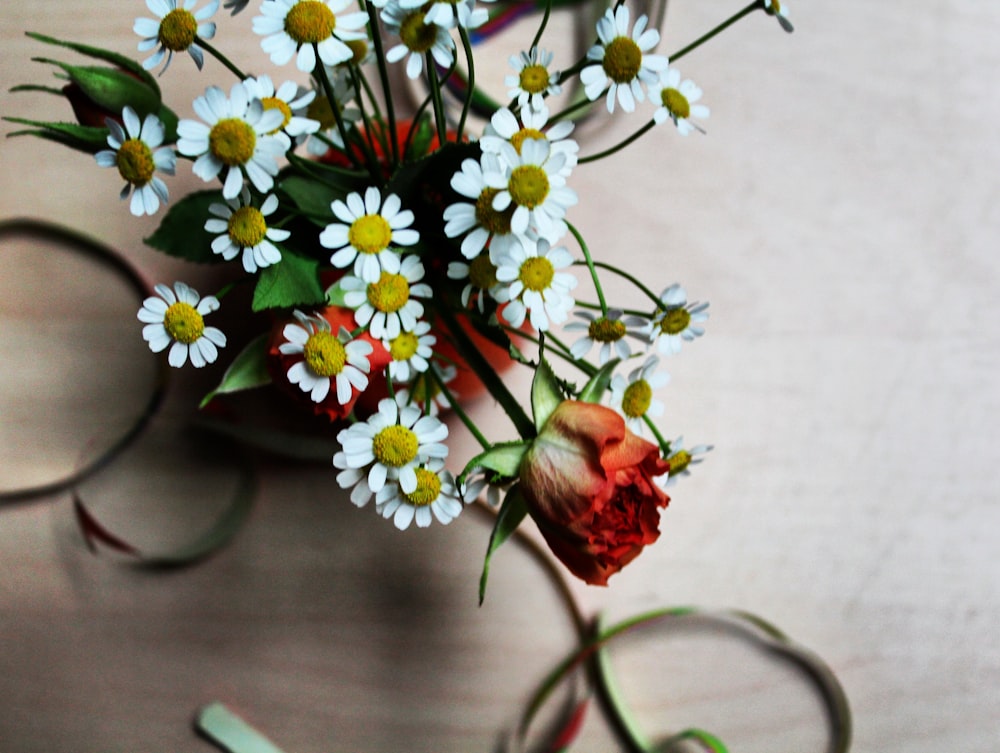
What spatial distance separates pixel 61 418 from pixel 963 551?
0.46m

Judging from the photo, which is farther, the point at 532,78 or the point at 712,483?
the point at 712,483

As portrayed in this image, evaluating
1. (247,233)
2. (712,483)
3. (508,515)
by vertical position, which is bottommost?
(712,483)

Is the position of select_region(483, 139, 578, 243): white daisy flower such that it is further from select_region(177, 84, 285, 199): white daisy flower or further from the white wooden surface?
the white wooden surface

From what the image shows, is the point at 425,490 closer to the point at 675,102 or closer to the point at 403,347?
the point at 403,347

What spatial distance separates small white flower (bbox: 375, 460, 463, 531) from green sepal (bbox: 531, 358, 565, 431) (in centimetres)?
3

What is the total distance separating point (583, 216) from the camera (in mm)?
408

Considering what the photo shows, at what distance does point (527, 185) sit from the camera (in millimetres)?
217

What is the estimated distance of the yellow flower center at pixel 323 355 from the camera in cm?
24

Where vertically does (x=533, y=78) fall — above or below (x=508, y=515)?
above

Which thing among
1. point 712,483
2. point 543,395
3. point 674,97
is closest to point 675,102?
point 674,97

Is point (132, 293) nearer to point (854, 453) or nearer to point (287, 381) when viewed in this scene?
point (287, 381)

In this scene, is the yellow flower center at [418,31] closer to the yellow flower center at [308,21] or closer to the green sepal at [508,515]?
the yellow flower center at [308,21]

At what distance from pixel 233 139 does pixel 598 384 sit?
0.13 metres

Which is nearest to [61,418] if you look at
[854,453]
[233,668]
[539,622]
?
[233,668]
